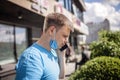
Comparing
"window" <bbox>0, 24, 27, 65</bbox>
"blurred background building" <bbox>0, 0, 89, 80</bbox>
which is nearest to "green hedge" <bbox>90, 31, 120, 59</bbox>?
"blurred background building" <bbox>0, 0, 89, 80</bbox>

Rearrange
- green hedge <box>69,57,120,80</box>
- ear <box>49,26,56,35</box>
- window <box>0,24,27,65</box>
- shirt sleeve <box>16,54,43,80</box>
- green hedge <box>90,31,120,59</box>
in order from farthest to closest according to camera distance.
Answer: window <box>0,24,27,65</box> → green hedge <box>90,31,120,59</box> → green hedge <box>69,57,120,80</box> → ear <box>49,26,56,35</box> → shirt sleeve <box>16,54,43,80</box>

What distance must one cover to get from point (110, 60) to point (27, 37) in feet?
38.9

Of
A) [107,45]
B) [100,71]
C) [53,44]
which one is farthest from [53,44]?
[107,45]

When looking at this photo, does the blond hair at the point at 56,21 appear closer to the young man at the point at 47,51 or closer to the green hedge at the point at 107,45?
the young man at the point at 47,51

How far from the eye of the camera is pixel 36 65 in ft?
8.00

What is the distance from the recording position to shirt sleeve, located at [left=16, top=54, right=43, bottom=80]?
239 cm

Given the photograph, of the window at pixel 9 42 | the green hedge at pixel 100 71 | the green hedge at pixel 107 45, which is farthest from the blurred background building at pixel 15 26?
the green hedge at pixel 100 71

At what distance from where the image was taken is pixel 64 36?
8.98 feet

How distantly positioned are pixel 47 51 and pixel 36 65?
30 cm

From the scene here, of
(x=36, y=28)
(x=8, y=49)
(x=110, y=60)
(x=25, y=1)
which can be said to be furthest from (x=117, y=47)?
(x=36, y=28)

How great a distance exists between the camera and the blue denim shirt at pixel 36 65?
240cm

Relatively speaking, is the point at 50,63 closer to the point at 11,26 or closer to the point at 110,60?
the point at 110,60

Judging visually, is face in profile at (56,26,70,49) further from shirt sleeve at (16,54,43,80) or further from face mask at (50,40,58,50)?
shirt sleeve at (16,54,43,80)

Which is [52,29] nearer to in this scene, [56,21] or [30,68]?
[56,21]
